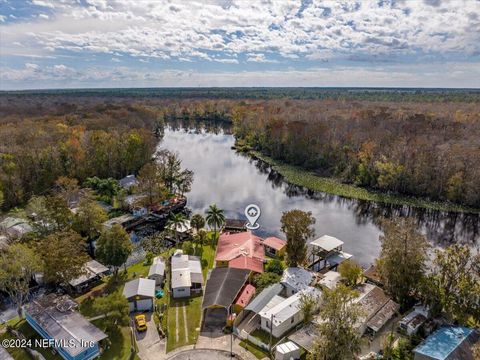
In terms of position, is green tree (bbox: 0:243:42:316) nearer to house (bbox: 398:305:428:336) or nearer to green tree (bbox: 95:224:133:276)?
green tree (bbox: 95:224:133:276)

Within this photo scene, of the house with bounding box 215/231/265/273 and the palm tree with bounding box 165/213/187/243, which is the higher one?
the palm tree with bounding box 165/213/187/243

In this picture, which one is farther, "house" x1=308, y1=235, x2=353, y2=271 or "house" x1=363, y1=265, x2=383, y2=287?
"house" x1=308, y1=235, x2=353, y2=271

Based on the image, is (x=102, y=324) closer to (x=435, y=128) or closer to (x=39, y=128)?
(x=39, y=128)

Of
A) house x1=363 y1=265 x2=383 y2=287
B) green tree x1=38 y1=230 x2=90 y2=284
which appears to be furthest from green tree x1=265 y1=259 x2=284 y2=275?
green tree x1=38 y1=230 x2=90 y2=284

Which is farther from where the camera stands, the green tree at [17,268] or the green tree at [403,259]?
the green tree at [403,259]

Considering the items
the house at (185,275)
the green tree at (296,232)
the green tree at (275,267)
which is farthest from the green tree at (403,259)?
the house at (185,275)

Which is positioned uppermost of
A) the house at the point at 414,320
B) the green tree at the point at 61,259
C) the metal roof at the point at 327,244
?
the green tree at the point at 61,259

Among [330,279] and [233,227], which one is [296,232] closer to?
[330,279]

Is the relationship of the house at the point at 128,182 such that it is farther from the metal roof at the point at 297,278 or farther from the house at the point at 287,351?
the house at the point at 287,351
